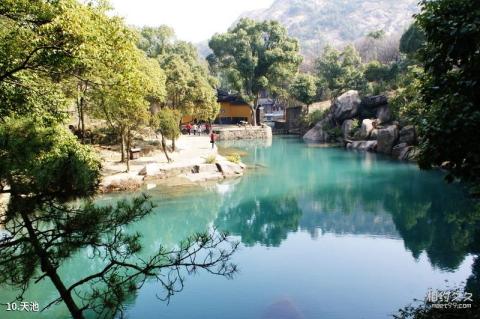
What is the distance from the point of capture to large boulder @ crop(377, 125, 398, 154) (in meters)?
30.0

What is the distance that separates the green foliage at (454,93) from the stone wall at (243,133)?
122ft

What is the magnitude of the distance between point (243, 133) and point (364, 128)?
13.7 meters

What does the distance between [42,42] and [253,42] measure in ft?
134

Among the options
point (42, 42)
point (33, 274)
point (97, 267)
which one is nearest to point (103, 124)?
point (97, 267)

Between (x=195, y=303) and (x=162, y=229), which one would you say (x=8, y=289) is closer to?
(x=195, y=303)

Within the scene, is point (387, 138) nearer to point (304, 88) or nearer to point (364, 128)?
point (364, 128)

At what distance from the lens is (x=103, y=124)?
2748 centimetres

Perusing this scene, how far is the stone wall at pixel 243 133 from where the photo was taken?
4331 centimetres

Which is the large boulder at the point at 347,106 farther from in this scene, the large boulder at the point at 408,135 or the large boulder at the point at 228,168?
the large boulder at the point at 228,168

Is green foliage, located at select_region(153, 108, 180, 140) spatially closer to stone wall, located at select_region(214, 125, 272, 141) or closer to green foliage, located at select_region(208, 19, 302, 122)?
stone wall, located at select_region(214, 125, 272, 141)

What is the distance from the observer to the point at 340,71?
46.4m

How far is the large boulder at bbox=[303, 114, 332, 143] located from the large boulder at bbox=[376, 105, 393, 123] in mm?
6395

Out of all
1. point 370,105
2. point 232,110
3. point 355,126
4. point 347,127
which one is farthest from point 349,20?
point 355,126

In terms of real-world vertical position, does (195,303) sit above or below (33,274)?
below
